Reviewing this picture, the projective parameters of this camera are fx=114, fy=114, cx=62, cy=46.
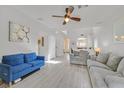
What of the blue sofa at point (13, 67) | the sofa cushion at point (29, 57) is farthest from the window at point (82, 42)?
the blue sofa at point (13, 67)

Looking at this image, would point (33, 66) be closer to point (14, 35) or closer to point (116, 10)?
point (14, 35)

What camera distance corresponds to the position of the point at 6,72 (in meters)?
3.20

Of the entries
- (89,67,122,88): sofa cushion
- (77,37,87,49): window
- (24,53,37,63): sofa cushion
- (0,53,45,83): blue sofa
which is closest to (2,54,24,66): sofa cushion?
(0,53,45,83): blue sofa

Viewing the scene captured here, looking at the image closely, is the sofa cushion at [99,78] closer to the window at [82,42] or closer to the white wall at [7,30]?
the white wall at [7,30]

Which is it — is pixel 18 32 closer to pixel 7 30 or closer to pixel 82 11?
pixel 7 30

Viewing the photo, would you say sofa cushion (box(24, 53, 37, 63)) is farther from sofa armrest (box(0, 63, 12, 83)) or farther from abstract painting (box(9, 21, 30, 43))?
sofa armrest (box(0, 63, 12, 83))

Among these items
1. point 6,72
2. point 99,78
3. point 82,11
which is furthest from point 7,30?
point 99,78

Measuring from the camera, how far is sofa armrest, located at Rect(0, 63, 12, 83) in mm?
3131

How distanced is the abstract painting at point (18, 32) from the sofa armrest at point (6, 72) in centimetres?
111

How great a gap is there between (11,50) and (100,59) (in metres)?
3.53

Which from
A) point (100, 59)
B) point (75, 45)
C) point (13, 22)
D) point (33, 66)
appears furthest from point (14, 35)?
point (75, 45)

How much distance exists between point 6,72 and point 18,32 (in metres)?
1.79

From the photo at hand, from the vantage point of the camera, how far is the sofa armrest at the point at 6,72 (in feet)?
10.3

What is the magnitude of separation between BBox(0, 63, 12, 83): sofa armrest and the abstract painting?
111 cm
